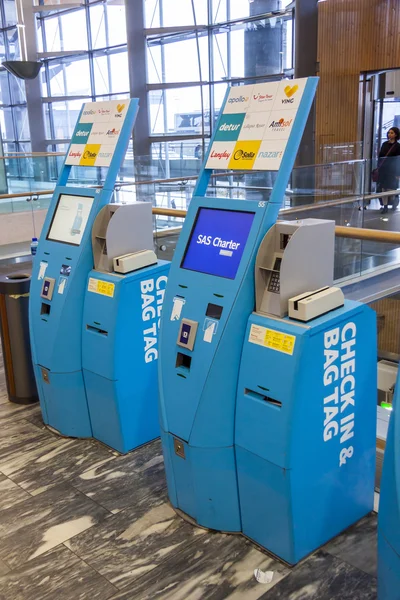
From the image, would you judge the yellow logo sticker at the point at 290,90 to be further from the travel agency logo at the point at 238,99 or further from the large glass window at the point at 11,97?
the large glass window at the point at 11,97

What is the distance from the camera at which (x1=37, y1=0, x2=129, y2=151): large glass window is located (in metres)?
14.5

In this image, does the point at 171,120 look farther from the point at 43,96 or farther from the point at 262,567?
the point at 262,567

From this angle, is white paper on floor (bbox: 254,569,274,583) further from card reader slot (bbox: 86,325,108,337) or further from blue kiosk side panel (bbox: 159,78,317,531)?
card reader slot (bbox: 86,325,108,337)

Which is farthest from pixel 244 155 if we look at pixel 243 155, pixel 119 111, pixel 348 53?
pixel 348 53

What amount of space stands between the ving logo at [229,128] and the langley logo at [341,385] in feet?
3.04

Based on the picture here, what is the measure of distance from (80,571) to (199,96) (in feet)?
39.8

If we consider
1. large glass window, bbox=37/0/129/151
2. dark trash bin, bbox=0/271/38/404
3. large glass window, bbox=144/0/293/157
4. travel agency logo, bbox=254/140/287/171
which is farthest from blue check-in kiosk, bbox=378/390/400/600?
large glass window, bbox=37/0/129/151

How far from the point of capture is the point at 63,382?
10.6ft

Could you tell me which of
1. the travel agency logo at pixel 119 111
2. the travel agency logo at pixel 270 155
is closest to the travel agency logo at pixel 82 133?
the travel agency logo at pixel 119 111

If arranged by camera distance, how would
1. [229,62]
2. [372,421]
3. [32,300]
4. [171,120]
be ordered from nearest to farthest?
1. [372,421]
2. [32,300]
3. [229,62]
4. [171,120]

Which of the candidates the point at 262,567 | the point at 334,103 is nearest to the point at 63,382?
the point at 262,567

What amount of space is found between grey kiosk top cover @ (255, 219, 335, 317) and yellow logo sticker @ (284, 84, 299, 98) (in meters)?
0.50

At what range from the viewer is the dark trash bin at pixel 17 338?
3.65 m

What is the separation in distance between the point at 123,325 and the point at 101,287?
0.79 feet
